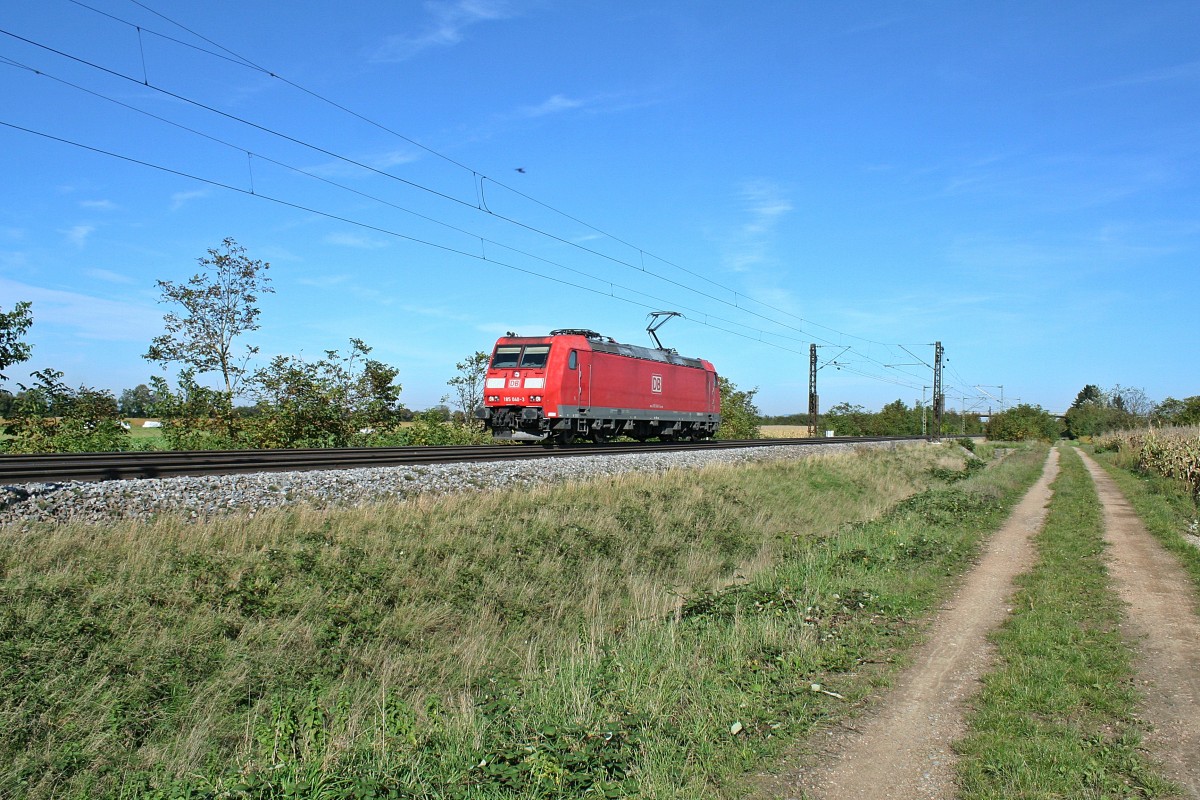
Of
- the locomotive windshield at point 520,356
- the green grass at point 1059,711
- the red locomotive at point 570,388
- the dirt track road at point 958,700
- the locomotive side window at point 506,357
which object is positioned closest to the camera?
the green grass at point 1059,711

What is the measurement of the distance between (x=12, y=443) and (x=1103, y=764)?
2382cm

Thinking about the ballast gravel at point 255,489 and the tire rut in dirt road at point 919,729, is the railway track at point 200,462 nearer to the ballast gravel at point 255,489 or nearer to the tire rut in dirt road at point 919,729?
the ballast gravel at point 255,489

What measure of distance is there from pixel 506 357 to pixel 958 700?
72.7ft

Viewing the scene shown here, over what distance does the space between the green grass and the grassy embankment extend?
103 centimetres

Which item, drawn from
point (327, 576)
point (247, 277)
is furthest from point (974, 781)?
point (247, 277)

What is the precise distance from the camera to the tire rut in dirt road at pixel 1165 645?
4.91 metres

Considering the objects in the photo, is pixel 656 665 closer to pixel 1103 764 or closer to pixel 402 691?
pixel 402 691

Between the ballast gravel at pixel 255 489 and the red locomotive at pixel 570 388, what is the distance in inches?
322

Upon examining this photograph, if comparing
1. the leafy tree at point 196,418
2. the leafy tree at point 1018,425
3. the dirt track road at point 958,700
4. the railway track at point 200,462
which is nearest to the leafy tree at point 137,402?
the leafy tree at point 196,418

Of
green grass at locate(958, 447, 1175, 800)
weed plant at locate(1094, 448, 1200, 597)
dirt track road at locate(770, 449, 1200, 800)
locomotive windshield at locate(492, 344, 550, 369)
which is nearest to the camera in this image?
green grass at locate(958, 447, 1175, 800)

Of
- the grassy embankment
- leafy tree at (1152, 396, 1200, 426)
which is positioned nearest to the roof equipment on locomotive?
the grassy embankment

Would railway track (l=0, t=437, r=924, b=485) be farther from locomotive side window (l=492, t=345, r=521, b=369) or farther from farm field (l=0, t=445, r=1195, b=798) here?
locomotive side window (l=492, t=345, r=521, b=369)

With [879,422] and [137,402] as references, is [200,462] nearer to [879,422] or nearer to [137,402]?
[137,402]

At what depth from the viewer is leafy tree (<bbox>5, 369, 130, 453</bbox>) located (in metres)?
20.4
